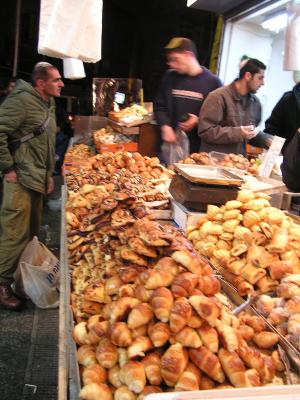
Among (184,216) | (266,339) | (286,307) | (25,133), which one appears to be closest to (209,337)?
(266,339)

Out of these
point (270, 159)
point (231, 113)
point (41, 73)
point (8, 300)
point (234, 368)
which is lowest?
point (8, 300)

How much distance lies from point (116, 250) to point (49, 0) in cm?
178

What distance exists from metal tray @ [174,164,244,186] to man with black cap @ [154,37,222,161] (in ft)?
6.43

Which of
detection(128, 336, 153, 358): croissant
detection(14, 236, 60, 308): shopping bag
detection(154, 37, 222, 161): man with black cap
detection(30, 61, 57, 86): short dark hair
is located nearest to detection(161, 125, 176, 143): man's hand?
detection(154, 37, 222, 161): man with black cap

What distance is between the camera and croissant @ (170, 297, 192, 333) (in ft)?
4.34

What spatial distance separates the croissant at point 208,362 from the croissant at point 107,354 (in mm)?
267

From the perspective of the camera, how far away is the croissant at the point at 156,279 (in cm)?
146

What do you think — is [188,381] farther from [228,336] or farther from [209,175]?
[209,175]

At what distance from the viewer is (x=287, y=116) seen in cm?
568

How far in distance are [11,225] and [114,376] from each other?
11.8 feet

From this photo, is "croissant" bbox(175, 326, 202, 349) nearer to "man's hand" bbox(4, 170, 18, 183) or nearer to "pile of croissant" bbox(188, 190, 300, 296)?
"pile of croissant" bbox(188, 190, 300, 296)

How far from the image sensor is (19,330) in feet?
13.4

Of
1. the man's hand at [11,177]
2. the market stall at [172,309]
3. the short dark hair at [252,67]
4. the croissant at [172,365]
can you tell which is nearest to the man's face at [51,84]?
the man's hand at [11,177]

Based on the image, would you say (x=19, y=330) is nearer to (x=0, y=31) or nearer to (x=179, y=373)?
(x=179, y=373)
